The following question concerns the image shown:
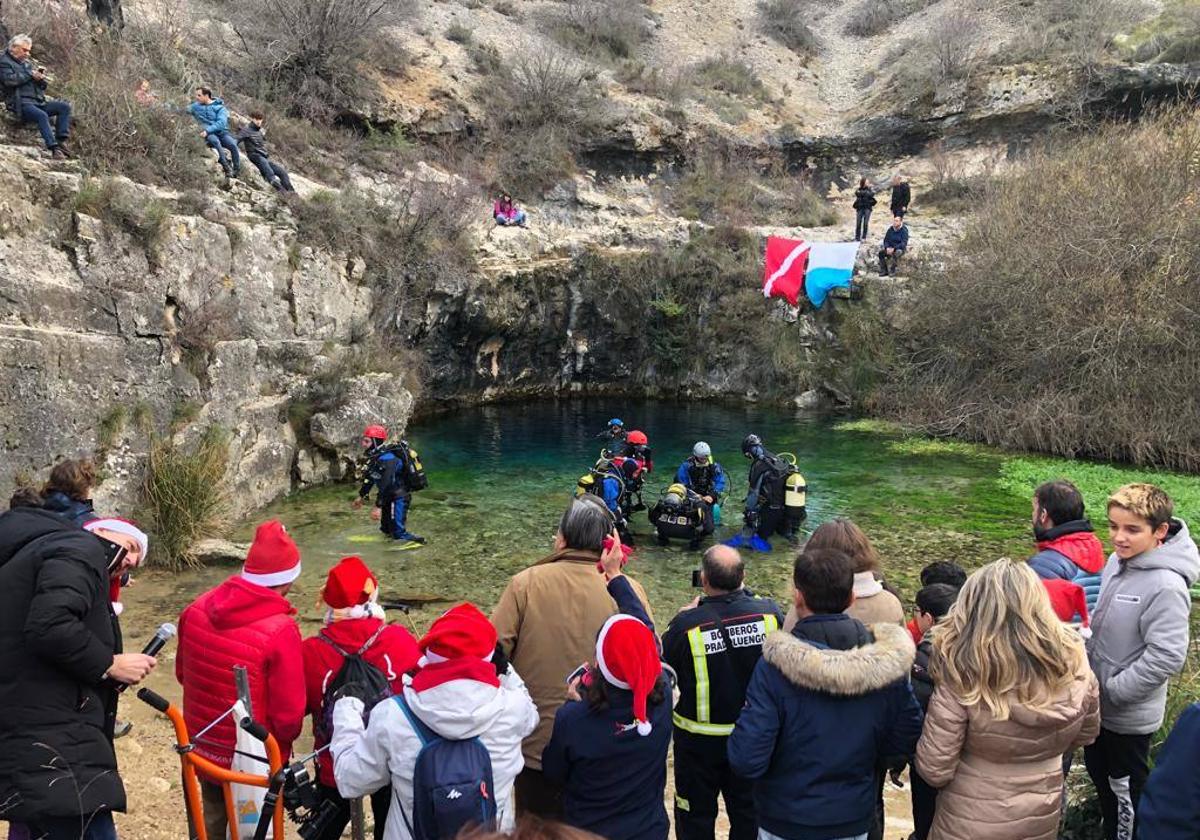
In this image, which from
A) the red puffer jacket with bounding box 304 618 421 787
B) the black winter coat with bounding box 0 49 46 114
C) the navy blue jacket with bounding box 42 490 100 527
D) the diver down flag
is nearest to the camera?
the red puffer jacket with bounding box 304 618 421 787

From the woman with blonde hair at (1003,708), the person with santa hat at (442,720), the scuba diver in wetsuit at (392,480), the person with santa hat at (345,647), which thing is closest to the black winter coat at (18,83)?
the scuba diver in wetsuit at (392,480)

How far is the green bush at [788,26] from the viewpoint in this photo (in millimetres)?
37866

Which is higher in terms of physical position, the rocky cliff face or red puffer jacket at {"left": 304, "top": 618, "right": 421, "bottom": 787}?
the rocky cliff face

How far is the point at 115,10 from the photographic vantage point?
548 inches

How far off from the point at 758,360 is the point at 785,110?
1542 cm

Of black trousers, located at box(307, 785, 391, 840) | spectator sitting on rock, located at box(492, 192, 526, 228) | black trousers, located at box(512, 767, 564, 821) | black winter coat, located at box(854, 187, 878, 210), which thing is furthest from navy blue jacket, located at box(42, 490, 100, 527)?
black winter coat, located at box(854, 187, 878, 210)

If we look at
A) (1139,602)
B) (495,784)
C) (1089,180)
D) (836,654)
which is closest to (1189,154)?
(1089,180)

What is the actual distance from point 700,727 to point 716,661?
11.5 inches

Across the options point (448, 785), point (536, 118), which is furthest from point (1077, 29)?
point (448, 785)

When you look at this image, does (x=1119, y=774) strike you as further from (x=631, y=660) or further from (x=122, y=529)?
(x=122, y=529)

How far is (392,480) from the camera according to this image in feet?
29.6

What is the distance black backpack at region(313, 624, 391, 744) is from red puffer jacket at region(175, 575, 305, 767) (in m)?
0.14

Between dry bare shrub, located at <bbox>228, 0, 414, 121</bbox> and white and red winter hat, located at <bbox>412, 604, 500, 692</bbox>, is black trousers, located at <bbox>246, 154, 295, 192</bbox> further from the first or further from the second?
white and red winter hat, located at <bbox>412, 604, 500, 692</bbox>

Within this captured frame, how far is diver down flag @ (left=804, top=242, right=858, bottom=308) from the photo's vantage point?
2078 centimetres
